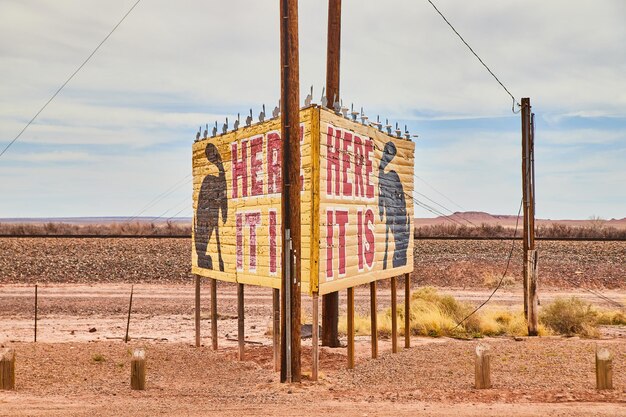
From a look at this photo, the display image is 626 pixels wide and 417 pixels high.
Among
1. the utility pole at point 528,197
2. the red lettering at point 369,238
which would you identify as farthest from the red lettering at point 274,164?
the utility pole at point 528,197

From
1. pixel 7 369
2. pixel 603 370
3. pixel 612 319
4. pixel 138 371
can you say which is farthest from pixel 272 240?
pixel 612 319

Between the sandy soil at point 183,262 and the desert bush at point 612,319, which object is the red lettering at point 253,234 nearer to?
the desert bush at point 612,319

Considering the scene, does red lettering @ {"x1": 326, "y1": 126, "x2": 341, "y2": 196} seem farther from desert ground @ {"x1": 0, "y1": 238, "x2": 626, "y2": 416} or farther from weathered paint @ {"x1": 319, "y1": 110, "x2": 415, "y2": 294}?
desert ground @ {"x1": 0, "y1": 238, "x2": 626, "y2": 416}

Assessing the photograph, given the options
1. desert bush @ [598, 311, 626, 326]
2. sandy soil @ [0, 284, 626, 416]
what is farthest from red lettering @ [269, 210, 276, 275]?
desert bush @ [598, 311, 626, 326]

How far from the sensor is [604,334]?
19.9 m

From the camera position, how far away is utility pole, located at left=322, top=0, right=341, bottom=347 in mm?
17297

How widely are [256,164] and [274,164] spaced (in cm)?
89

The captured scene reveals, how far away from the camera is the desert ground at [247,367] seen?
34.4ft

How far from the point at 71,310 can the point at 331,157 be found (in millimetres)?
16559

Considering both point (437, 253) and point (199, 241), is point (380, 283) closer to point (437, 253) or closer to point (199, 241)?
point (437, 253)

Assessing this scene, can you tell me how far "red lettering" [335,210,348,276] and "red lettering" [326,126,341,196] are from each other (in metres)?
0.52

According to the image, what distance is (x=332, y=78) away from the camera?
56.9ft

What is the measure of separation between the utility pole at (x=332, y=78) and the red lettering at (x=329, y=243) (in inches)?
162

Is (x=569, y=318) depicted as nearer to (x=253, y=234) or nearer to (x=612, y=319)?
(x=612, y=319)
